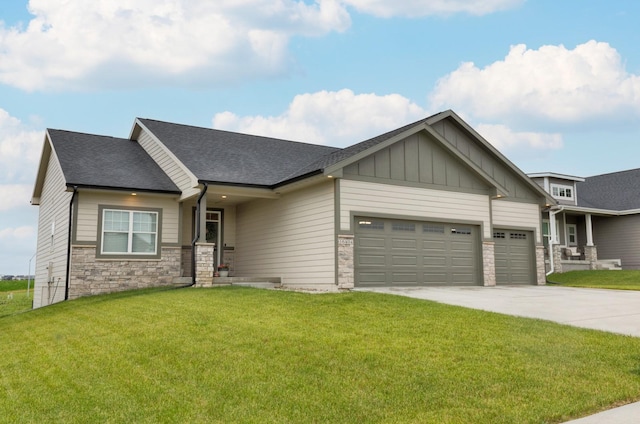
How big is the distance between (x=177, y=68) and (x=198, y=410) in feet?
50.9

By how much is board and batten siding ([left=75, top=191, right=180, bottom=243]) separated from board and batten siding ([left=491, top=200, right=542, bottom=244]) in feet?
35.9

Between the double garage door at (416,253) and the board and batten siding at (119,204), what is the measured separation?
666 cm

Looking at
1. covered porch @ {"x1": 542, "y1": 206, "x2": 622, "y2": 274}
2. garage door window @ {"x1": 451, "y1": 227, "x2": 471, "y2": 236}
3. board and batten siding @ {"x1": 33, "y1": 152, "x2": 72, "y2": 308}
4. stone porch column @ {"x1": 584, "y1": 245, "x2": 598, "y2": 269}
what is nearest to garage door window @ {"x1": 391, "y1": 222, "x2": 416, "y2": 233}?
garage door window @ {"x1": 451, "y1": 227, "x2": 471, "y2": 236}

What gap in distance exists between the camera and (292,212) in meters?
17.3

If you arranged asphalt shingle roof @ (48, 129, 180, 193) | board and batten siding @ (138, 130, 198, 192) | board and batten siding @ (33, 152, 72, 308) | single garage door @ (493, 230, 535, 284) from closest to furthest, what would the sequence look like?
asphalt shingle roof @ (48, 129, 180, 193) → board and batten siding @ (138, 130, 198, 192) → board and batten siding @ (33, 152, 72, 308) → single garage door @ (493, 230, 535, 284)

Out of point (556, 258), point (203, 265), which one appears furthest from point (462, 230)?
point (556, 258)

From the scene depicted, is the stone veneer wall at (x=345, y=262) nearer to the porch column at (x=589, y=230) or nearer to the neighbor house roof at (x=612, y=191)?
the porch column at (x=589, y=230)

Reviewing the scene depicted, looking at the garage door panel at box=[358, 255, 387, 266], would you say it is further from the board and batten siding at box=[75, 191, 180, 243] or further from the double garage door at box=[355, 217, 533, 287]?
the board and batten siding at box=[75, 191, 180, 243]

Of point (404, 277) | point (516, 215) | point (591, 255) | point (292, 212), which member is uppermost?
point (516, 215)

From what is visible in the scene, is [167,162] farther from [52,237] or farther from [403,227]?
[403,227]

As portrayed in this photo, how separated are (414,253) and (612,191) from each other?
1993cm

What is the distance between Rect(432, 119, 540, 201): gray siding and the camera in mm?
19359

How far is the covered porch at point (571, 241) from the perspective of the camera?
2561 centimetres

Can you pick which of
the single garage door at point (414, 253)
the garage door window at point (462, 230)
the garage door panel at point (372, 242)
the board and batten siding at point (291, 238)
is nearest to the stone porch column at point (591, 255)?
the single garage door at point (414, 253)
